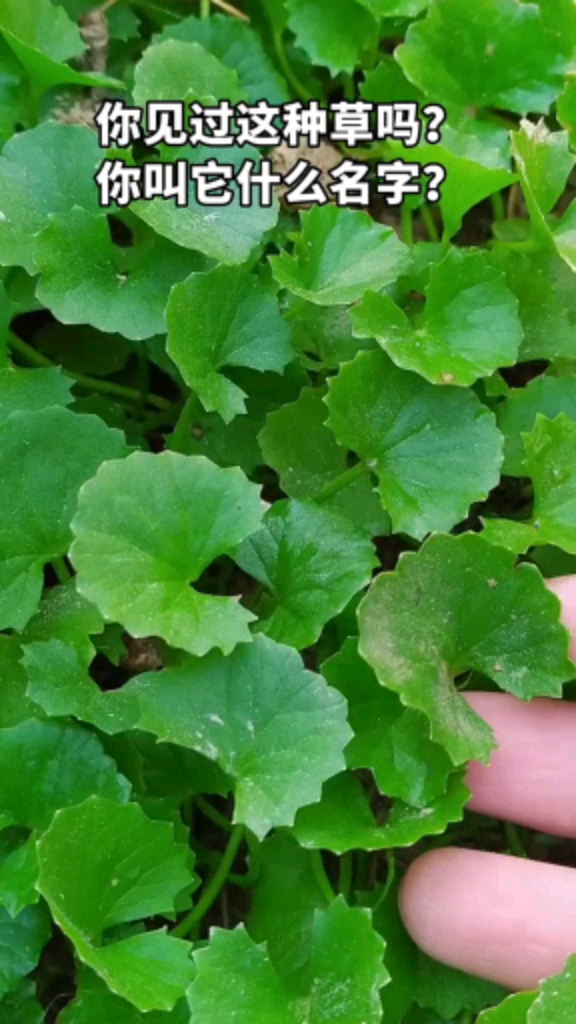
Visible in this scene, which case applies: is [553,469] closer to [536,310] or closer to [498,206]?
[536,310]

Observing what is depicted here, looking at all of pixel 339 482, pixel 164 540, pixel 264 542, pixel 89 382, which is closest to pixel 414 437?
pixel 339 482

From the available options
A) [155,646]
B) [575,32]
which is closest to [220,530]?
[155,646]

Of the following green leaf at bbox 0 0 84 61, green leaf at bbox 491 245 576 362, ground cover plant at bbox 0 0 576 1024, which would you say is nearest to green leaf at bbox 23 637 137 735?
ground cover plant at bbox 0 0 576 1024

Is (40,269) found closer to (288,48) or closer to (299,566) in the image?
(299,566)

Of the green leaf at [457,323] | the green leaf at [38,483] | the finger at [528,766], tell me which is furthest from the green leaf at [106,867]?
the green leaf at [457,323]

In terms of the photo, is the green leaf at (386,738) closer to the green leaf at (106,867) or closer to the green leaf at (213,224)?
the green leaf at (106,867)
